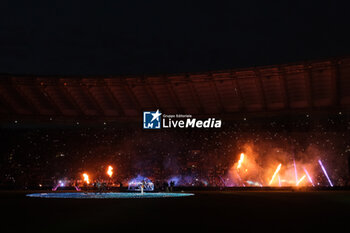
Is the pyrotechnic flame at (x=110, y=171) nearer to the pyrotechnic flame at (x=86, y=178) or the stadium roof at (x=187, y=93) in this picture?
the pyrotechnic flame at (x=86, y=178)

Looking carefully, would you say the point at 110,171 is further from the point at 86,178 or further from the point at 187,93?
the point at 187,93

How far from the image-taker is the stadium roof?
36.9 meters

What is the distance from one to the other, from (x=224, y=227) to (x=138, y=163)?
139ft

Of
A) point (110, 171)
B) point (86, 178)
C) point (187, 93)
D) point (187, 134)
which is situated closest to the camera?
point (187, 93)

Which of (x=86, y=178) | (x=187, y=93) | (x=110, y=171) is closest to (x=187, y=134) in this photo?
(x=110, y=171)

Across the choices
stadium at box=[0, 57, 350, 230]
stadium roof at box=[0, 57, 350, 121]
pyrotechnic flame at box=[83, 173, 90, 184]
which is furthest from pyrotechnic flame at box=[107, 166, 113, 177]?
stadium roof at box=[0, 57, 350, 121]

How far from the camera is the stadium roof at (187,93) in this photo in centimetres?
3688

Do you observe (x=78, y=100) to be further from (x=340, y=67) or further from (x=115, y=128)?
(x=340, y=67)

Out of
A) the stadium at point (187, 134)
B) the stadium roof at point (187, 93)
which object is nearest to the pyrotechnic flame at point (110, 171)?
the stadium at point (187, 134)

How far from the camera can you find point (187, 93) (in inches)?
1652

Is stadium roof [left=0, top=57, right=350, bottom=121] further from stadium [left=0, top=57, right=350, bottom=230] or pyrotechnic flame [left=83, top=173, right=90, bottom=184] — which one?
pyrotechnic flame [left=83, top=173, right=90, bottom=184]

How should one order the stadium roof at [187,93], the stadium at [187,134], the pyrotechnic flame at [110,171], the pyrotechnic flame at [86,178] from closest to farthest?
1. the stadium roof at [187,93]
2. the stadium at [187,134]
3. the pyrotechnic flame at [86,178]
4. the pyrotechnic flame at [110,171]

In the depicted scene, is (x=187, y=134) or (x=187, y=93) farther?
(x=187, y=134)

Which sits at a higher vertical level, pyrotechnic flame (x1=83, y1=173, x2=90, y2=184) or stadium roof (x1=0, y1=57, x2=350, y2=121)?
stadium roof (x1=0, y1=57, x2=350, y2=121)
